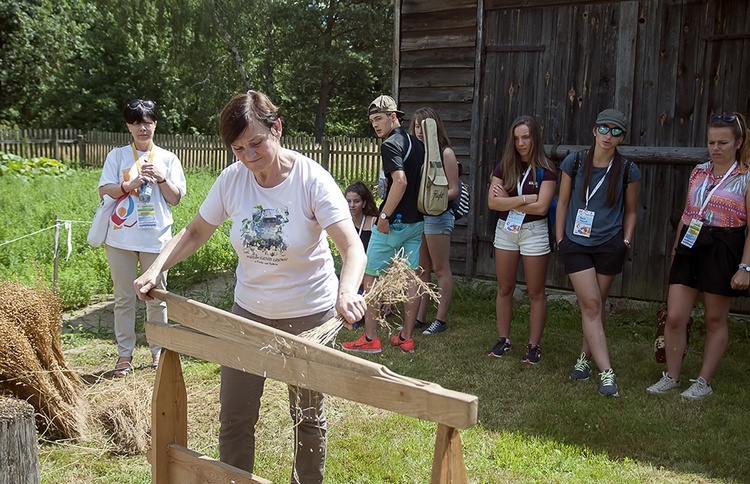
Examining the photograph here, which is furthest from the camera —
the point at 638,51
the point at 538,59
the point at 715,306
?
the point at 538,59

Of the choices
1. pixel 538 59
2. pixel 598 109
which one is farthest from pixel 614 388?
pixel 538 59

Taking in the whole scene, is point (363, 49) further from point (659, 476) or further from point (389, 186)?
point (659, 476)

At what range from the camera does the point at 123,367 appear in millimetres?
5117

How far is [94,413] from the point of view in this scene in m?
4.20

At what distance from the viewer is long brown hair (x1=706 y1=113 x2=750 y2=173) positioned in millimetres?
4512

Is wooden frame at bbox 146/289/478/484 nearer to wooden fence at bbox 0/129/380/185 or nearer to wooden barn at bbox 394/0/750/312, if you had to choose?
wooden barn at bbox 394/0/750/312

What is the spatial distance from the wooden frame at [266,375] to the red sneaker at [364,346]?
9.60 ft

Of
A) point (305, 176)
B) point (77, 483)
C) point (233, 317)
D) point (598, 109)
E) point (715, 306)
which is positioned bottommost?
point (77, 483)

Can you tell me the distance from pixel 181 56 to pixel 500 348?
2749 centimetres

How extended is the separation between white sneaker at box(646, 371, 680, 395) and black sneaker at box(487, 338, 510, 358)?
1.15 meters

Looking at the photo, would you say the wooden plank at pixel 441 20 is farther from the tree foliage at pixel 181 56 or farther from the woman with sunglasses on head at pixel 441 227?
the tree foliage at pixel 181 56

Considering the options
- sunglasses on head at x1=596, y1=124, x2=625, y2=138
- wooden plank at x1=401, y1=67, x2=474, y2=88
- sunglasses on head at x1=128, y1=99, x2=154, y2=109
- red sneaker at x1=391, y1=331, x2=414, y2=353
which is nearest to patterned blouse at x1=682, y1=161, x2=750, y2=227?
sunglasses on head at x1=596, y1=124, x2=625, y2=138

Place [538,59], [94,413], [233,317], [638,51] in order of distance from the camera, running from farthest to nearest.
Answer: [538,59] < [638,51] < [94,413] < [233,317]

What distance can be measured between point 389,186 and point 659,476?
3.00m
